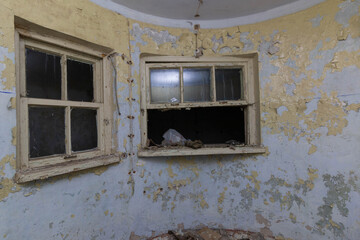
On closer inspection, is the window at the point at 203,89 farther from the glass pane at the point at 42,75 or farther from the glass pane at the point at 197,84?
the glass pane at the point at 42,75

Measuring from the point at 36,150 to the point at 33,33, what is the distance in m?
0.82

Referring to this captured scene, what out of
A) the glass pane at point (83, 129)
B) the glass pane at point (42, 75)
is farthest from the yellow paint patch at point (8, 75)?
the glass pane at point (83, 129)

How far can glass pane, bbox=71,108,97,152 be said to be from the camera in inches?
62.1

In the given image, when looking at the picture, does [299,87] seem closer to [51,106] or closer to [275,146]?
[275,146]

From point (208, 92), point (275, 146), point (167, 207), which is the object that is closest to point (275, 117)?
point (275, 146)

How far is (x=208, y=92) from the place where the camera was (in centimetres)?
212

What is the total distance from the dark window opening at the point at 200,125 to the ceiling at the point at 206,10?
259cm

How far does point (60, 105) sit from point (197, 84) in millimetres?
1338

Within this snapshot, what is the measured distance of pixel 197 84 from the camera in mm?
2129

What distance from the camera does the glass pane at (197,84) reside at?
2.12 m

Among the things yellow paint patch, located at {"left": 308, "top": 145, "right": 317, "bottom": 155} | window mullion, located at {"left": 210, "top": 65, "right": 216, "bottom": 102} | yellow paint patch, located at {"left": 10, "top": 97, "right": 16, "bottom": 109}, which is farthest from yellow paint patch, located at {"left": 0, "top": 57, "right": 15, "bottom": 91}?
yellow paint patch, located at {"left": 308, "top": 145, "right": 317, "bottom": 155}

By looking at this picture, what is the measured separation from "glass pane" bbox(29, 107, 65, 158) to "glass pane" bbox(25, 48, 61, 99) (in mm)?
117

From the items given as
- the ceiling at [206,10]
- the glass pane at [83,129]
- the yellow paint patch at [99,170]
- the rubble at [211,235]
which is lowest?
the rubble at [211,235]

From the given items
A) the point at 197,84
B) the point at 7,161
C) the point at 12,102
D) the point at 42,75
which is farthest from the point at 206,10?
the point at 7,161
